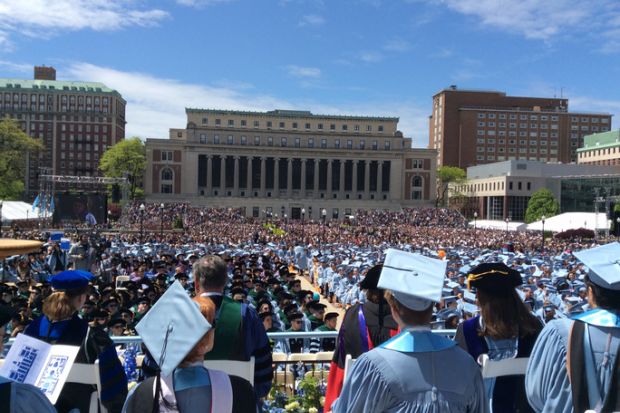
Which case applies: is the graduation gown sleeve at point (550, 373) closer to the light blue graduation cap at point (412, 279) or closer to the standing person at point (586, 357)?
the standing person at point (586, 357)

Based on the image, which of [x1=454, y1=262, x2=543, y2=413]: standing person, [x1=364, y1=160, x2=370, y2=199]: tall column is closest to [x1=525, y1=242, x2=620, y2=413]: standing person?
[x1=454, y1=262, x2=543, y2=413]: standing person

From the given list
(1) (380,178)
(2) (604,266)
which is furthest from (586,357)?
(1) (380,178)

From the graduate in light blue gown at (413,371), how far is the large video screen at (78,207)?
50337mm

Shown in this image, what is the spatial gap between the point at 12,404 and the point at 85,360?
5.09ft

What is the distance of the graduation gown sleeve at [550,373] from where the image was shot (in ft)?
11.2

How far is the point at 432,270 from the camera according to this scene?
3375 millimetres

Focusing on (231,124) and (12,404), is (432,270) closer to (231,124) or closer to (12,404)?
(12,404)

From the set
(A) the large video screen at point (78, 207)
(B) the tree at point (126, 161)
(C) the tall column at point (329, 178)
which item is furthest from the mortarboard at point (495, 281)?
(C) the tall column at point (329, 178)

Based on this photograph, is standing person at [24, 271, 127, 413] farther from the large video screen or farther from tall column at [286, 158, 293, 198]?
tall column at [286, 158, 293, 198]

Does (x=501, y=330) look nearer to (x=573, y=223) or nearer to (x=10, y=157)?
(x=573, y=223)

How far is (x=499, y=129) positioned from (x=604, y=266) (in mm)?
128849

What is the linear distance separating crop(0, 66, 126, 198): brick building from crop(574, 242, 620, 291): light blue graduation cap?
13209 cm

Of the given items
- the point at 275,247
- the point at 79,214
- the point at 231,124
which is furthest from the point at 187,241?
the point at 231,124

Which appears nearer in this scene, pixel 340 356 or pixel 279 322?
pixel 340 356
